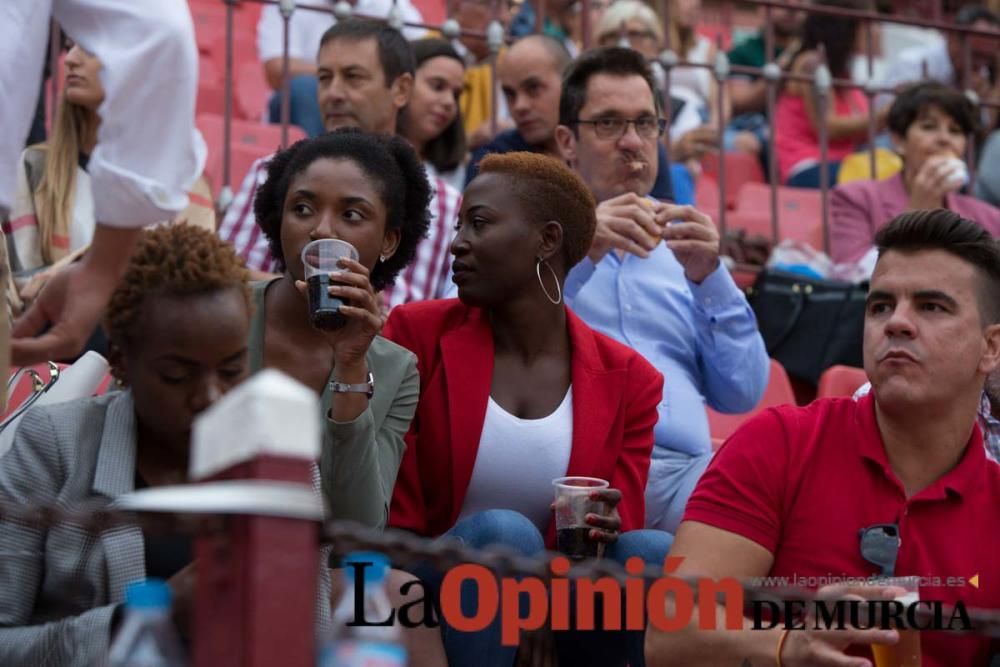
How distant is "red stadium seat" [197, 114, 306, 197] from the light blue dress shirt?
5.95ft

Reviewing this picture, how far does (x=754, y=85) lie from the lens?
10.1 metres

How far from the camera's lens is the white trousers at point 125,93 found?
293 centimetres

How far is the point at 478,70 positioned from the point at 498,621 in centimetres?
450

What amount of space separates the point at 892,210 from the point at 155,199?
441 centimetres

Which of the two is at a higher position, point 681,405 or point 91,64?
point 91,64

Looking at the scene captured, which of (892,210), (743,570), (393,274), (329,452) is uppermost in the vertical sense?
(892,210)

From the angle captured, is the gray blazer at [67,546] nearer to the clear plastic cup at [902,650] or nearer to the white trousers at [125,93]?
the white trousers at [125,93]

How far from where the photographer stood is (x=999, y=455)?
4215mm

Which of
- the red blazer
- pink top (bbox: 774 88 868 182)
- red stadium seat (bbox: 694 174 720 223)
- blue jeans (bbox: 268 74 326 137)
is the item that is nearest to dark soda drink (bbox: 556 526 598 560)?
the red blazer

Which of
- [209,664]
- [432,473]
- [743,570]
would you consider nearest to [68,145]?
[432,473]

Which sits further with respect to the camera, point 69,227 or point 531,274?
point 69,227

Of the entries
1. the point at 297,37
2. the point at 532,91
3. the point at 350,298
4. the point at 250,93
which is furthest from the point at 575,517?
the point at 250,93

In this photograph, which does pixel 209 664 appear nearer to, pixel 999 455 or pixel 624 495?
pixel 624 495

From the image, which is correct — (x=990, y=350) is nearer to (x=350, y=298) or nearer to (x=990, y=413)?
(x=990, y=413)
